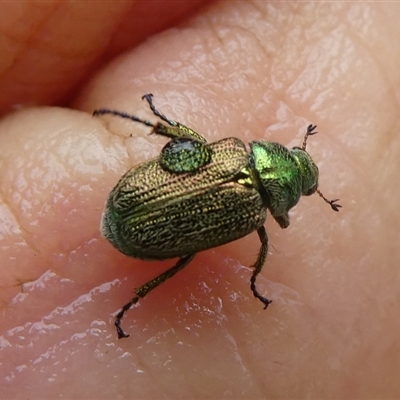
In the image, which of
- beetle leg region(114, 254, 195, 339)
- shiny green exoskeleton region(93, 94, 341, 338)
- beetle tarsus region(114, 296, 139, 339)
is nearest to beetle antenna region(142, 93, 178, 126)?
shiny green exoskeleton region(93, 94, 341, 338)

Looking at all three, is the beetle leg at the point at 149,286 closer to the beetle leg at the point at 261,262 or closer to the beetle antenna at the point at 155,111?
the beetle leg at the point at 261,262

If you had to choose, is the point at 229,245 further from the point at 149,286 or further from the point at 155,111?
the point at 155,111

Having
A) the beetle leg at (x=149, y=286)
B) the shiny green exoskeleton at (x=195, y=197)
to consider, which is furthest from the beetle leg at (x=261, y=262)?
the beetle leg at (x=149, y=286)

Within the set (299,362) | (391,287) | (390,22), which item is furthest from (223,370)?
(390,22)

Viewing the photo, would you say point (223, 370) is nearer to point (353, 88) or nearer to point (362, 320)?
point (362, 320)

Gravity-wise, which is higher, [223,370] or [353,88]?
[353,88]

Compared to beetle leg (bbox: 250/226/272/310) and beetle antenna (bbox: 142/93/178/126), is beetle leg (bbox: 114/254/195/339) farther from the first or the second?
beetle antenna (bbox: 142/93/178/126)
